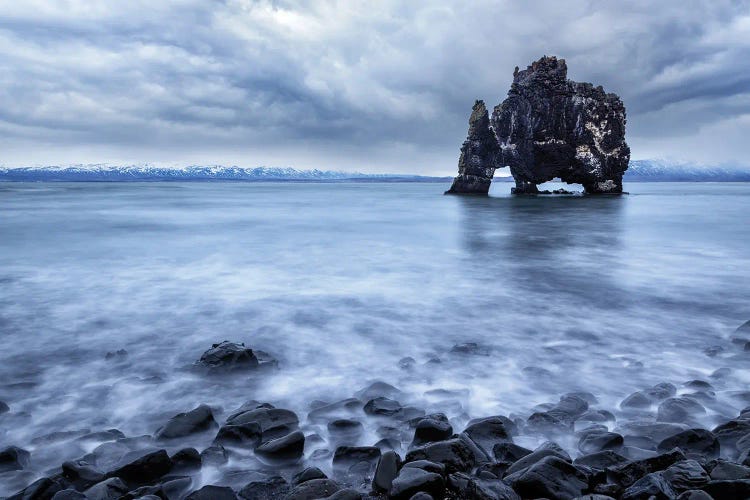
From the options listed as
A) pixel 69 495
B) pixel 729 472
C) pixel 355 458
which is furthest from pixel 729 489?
pixel 69 495

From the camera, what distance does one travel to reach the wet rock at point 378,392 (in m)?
4.80

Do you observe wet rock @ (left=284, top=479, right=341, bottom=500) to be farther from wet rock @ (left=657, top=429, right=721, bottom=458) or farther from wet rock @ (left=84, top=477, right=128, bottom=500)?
wet rock @ (left=657, top=429, right=721, bottom=458)

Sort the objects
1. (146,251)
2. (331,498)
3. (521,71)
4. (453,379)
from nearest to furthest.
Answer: (331,498)
(453,379)
(146,251)
(521,71)

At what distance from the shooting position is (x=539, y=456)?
139 inches

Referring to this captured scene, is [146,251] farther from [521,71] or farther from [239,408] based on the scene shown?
[521,71]

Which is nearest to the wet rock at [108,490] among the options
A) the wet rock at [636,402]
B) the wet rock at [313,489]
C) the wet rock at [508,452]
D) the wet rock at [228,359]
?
the wet rock at [313,489]

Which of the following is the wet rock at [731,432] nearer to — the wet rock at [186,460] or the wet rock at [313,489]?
the wet rock at [313,489]

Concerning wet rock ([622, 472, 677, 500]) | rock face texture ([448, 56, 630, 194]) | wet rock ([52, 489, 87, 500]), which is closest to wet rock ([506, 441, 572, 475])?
wet rock ([622, 472, 677, 500])

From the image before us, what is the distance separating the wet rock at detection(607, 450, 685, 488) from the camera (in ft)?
11.0

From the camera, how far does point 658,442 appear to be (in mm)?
3873

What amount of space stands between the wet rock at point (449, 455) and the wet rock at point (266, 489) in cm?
87

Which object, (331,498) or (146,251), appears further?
(146,251)

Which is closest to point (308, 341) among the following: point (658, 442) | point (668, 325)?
point (658, 442)

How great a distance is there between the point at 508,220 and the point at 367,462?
24770mm
